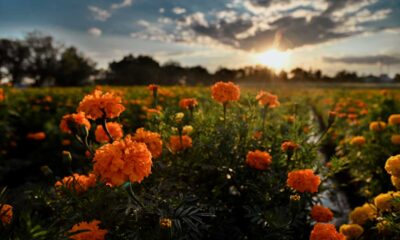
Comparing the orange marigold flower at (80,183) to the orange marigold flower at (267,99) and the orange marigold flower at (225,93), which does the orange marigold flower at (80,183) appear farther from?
the orange marigold flower at (267,99)

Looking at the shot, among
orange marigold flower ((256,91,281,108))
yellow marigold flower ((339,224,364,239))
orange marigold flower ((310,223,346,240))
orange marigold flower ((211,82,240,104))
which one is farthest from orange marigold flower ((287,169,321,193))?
orange marigold flower ((256,91,281,108))

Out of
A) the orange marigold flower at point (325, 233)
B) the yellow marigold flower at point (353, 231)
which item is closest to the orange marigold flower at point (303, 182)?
the orange marigold flower at point (325, 233)

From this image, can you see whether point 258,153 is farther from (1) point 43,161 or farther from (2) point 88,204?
(1) point 43,161

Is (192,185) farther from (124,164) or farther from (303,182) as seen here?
(124,164)

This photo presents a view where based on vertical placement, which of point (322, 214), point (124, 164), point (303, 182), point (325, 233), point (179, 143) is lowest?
point (322, 214)

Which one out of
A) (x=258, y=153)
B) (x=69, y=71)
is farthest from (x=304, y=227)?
(x=69, y=71)

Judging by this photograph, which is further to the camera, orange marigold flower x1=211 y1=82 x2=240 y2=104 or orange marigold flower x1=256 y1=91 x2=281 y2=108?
orange marigold flower x1=256 y1=91 x2=281 y2=108

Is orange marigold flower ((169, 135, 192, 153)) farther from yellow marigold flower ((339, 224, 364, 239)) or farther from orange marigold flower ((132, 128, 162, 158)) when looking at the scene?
yellow marigold flower ((339, 224, 364, 239))

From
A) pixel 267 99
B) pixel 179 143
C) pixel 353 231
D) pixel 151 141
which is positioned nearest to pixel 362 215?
pixel 353 231

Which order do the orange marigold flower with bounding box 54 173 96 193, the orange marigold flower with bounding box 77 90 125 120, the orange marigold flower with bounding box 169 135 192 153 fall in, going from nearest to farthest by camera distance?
1. the orange marigold flower with bounding box 54 173 96 193
2. the orange marigold flower with bounding box 77 90 125 120
3. the orange marigold flower with bounding box 169 135 192 153

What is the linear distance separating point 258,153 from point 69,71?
42.9m

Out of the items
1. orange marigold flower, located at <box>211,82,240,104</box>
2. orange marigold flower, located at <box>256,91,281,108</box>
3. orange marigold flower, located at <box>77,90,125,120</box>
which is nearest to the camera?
orange marigold flower, located at <box>77,90,125,120</box>

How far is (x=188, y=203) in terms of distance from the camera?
1.65 m

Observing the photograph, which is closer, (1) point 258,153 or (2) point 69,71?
(1) point 258,153
